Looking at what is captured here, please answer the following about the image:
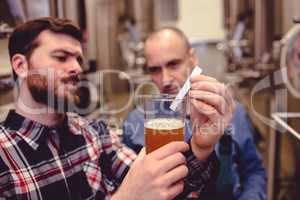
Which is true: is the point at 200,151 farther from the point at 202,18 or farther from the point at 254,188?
the point at 202,18

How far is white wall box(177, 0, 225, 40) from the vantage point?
16.4ft

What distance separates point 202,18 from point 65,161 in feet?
14.0

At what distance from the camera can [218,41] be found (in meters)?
4.99

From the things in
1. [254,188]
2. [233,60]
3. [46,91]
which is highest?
[233,60]

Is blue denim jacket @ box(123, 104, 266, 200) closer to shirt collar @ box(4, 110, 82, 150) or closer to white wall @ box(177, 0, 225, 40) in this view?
shirt collar @ box(4, 110, 82, 150)

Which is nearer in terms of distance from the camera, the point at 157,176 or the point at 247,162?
the point at 157,176

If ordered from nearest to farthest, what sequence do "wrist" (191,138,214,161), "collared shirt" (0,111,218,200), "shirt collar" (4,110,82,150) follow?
"wrist" (191,138,214,161) → "collared shirt" (0,111,218,200) → "shirt collar" (4,110,82,150)

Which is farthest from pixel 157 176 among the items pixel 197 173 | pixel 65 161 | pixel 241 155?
pixel 241 155

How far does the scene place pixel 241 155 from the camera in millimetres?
1405

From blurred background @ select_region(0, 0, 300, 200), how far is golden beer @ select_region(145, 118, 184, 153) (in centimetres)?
29

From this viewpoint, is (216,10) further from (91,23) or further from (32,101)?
(32,101)

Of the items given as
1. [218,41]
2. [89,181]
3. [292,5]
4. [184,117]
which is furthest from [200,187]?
[218,41]

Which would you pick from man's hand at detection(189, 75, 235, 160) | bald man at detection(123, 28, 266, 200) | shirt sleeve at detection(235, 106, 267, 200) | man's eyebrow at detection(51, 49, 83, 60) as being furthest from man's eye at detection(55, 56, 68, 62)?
shirt sleeve at detection(235, 106, 267, 200)

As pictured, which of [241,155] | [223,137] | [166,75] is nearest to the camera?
[223,137]
